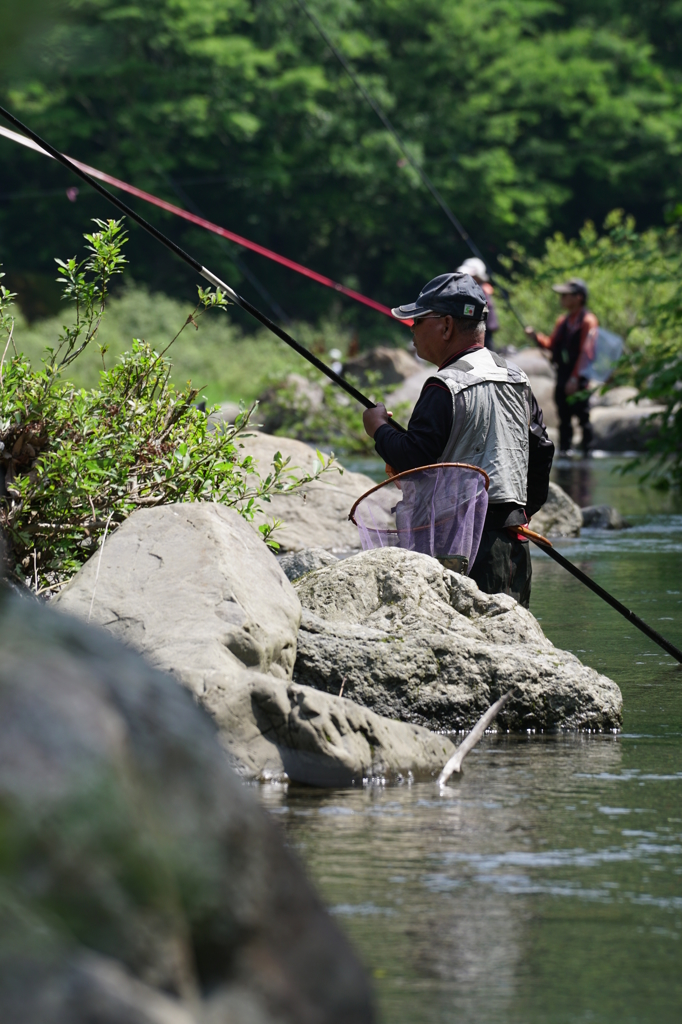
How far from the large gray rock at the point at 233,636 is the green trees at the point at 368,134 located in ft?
129

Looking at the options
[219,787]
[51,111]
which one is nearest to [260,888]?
[219,787]

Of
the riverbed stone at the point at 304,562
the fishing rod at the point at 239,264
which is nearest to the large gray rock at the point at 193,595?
the riverbed stone at the point at 304,562

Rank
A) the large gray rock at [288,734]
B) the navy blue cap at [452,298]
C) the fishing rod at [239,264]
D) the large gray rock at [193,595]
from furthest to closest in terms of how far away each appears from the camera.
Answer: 1. the fishing rod at [239,264]
2. the navy blue cap at [452,298]
3. the large gray rock at [193,595]
4. the large gray rock at [288,734]

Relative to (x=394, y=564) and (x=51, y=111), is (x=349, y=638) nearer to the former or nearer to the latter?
(x=394, y=564)

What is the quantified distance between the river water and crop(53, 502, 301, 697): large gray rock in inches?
20.4

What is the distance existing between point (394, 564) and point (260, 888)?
3.44 meters

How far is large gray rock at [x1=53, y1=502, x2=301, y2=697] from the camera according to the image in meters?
4.29

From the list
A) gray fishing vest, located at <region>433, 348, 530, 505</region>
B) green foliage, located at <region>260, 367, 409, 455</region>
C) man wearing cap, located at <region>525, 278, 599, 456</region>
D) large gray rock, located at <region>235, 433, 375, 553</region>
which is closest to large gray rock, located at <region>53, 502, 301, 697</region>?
gray fishing vest, located at <region>433, 348, 530, 505</region>

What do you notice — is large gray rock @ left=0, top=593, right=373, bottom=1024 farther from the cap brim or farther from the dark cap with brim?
the dark cap with brim

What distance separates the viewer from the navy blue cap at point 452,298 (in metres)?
5.58

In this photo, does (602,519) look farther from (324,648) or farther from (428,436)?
(324,648)

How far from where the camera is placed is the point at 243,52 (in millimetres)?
44719

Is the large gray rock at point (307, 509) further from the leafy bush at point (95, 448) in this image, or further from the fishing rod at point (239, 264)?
the fishing rod at point (239, 264)

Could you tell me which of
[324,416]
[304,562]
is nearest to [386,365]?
[324,416]
